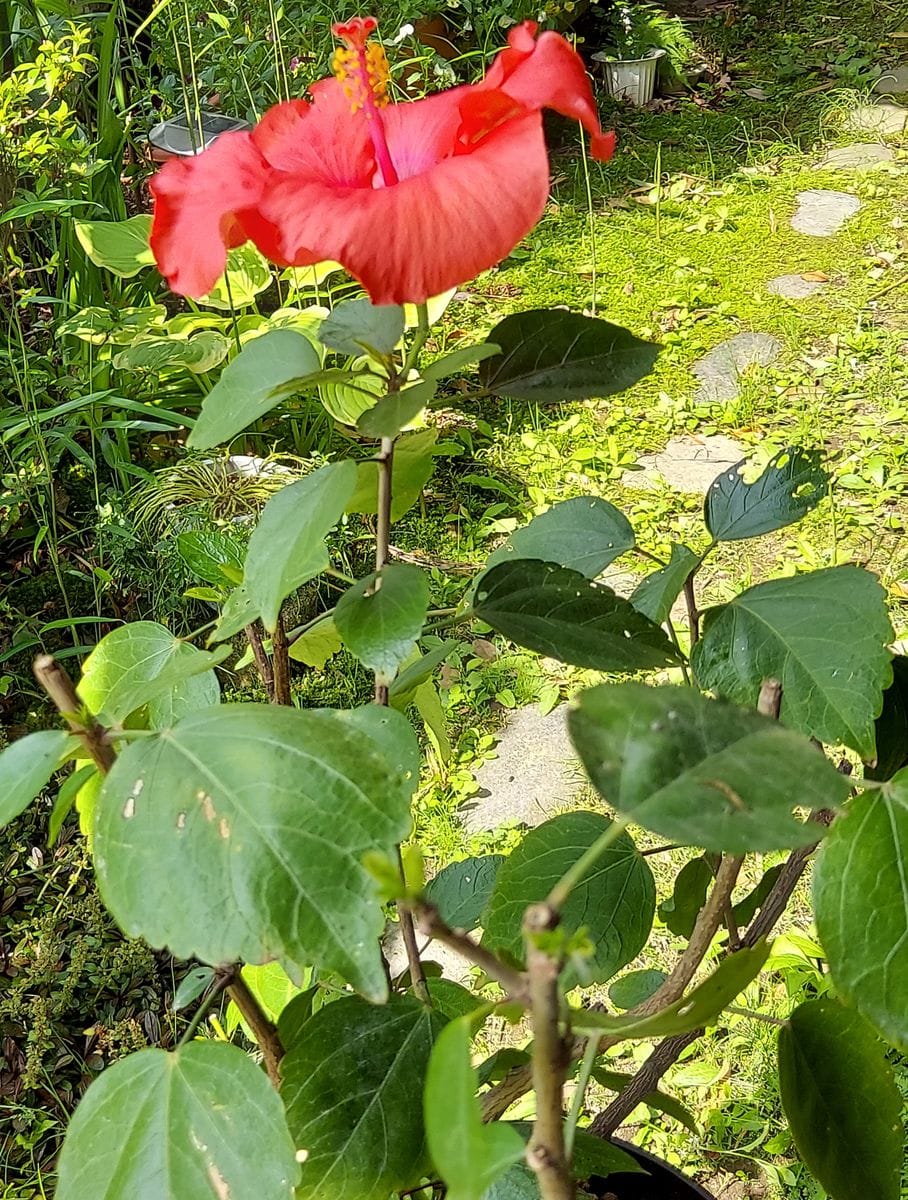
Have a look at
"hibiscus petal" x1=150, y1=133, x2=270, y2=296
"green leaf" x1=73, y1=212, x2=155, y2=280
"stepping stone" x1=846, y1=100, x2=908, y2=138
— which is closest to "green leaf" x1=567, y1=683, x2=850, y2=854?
Result: "hibiscus petal" x1=150, y1=133, x2=270, y2=296

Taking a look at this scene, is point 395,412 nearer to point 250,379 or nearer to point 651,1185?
point 250,379

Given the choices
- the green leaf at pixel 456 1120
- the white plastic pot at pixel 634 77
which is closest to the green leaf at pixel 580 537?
the green leaf at pixel 456 1120

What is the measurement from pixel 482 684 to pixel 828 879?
1399 mm

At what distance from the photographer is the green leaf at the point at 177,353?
5.64 feet

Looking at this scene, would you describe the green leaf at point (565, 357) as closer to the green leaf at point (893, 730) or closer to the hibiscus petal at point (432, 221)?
the hibiscus petal at point (432, 221)

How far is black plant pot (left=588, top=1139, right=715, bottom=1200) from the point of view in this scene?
0.89 metres

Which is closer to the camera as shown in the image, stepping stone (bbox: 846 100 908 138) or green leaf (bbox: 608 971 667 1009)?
green leaf (bbox: 608 971 667 1009)

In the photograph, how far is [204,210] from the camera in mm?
552

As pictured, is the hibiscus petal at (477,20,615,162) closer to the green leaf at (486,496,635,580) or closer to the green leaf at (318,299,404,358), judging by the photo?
the green leaf at (318,299,404,358)

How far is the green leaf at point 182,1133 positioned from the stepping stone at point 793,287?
8.21ft

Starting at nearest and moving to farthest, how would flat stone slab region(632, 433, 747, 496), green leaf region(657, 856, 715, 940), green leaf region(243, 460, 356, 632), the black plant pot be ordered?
green leaf region(243, 460, 356, 632), green leaf region(657, 856, 715, 940), the black plant pot, flat stone slab region(632, 433, 747, 496)

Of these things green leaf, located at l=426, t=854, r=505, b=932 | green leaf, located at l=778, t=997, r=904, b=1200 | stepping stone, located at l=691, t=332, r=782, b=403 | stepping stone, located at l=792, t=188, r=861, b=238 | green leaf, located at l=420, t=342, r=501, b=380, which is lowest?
stepping stone, located at l=691, t=332, r=782, b=403

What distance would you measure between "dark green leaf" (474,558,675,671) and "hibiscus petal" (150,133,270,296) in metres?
0.21

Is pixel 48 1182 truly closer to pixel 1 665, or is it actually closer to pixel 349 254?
pixel 1 665
